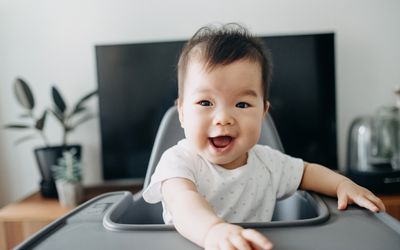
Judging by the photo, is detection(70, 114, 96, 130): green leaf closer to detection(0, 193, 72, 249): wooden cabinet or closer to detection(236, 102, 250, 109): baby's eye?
detection(0, 193, 72, 249): wooden cabinet

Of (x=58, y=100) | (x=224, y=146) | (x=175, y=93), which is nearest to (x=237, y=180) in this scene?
(x=224, y=146)

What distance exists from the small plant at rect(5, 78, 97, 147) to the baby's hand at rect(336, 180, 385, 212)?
1447mm

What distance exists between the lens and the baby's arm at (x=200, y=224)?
44 cm

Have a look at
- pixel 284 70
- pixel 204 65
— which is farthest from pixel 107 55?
pixel 204 65

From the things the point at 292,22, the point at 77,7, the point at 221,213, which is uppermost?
the point at 77,7

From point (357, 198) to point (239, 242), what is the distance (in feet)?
1.09

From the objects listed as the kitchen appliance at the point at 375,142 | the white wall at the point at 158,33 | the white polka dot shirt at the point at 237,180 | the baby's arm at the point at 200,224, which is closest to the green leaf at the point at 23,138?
the white wall at the point at 158,33

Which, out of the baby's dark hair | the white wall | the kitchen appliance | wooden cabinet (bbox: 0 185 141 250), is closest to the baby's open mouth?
the baby's dark hair

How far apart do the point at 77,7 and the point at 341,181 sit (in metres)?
1.74

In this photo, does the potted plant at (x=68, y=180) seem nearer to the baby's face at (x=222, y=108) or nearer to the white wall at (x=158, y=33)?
the white wall at (x=158, y=33)

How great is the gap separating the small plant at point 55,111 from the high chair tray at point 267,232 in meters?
1.27

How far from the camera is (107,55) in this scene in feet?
6.20

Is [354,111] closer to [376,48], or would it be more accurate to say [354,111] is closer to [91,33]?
[376,48]

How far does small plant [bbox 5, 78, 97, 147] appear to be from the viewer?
5.99ft
